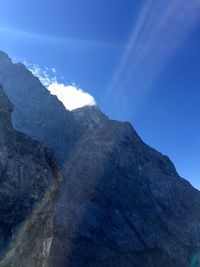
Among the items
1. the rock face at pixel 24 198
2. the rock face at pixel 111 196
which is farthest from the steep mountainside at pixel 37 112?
the rock face at pixel 24 198

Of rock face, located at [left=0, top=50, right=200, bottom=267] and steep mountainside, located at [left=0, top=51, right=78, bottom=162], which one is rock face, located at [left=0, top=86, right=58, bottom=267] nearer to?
rock face, located at [left=0, top=50, right=200, bottom=267]

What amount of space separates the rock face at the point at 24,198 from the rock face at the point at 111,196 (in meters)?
57.9

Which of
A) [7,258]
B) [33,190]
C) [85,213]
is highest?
[85,213]

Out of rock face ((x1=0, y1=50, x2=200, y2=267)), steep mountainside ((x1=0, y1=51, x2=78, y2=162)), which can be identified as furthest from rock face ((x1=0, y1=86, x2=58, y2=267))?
steep mountainside ((x1=0, y1=51, x2=78, y2=162))

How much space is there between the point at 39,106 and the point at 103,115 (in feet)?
90.6

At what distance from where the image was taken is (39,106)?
6211 inches

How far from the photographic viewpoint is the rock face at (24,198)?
96.1ft

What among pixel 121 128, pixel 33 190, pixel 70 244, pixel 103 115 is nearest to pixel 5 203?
pixel 33 190

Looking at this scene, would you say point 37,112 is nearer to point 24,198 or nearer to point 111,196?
point 111,196

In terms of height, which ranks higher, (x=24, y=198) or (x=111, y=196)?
(x=111, y=196)

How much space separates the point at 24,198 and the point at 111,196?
286ft

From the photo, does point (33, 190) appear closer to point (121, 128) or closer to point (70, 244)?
point (70, 244)

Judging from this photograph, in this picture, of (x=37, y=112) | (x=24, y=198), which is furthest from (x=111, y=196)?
(x=24, y=198)

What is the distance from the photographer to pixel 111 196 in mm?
117250
